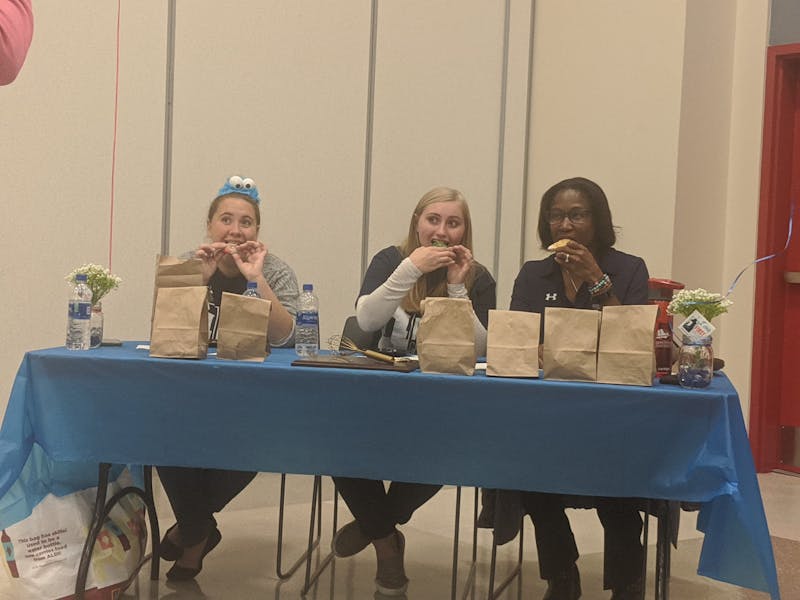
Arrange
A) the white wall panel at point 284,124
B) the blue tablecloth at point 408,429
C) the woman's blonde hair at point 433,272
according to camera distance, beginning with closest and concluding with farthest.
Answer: the blue tablecloth at point 408,429 < the woman's blonde hair at point 433,272 < the white wall panel at point 284,124

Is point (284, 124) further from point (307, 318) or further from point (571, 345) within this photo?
point (571, 345)

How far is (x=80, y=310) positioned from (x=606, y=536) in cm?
146

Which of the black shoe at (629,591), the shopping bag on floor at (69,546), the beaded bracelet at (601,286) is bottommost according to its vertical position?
the black shoe at (629,591)

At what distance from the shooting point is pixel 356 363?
7.67 feet

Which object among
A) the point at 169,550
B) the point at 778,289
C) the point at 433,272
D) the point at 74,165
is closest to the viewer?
the point at 169,550

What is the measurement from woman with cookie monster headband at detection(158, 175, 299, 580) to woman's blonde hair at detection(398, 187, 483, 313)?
0.36 m

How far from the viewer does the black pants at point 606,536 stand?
2.55 meters

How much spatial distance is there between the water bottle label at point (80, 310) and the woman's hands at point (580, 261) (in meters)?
1.24

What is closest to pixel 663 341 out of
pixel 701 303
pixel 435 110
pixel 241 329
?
pixel 701 303

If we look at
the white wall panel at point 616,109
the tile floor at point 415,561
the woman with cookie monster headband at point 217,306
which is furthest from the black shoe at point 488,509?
the white wall panel at point 616,109

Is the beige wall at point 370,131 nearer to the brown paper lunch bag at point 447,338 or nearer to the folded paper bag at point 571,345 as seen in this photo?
the brown paper lunch bag at point 447,338

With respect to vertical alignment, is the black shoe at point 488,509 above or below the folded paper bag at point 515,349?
below

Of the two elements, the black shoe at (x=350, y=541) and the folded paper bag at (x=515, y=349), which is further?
the black shoe at (x=350, y=541)

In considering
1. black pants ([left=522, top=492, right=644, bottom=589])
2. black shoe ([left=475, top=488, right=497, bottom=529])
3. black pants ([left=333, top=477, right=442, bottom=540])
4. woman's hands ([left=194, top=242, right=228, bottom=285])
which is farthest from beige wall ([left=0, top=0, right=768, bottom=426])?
black pants ([left=522, top=492, right=644, bottom=589])
